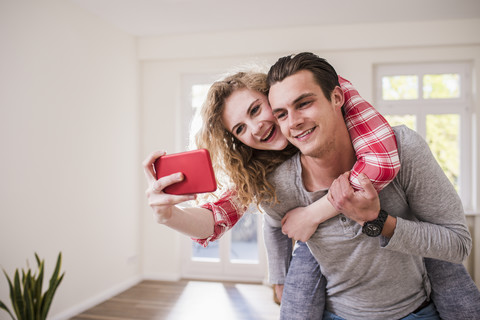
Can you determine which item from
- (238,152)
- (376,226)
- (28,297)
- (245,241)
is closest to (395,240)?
(376,226)

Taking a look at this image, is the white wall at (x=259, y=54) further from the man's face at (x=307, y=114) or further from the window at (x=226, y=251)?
the man's face at (x=307, y=114)

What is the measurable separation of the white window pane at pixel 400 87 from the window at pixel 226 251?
223 centimetres

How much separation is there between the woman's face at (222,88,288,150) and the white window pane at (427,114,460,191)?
12.4ft

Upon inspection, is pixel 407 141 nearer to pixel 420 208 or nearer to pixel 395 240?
pixel 420 208

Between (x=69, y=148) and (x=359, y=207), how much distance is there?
313cm

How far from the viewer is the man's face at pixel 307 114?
126 cm

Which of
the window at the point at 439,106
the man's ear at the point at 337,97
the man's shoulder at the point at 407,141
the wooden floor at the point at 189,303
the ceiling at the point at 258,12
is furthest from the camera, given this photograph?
the window at the point at 439,106

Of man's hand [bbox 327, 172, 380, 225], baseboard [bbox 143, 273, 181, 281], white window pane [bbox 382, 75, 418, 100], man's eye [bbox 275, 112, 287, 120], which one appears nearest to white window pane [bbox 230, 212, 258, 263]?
baseboard [bbox 143, 273, 181, 281]

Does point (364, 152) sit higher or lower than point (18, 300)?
higher

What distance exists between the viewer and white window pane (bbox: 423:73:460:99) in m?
4.46

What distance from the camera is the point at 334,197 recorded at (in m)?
1.20

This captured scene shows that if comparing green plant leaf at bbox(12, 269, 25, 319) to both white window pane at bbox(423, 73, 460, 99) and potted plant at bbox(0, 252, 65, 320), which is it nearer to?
potted plant at bbox(0, 252, 65, 320)

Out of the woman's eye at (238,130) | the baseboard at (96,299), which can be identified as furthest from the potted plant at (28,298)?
the woman's eye at (238,130)

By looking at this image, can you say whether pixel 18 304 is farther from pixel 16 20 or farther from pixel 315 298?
pixel 16 20
